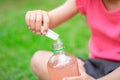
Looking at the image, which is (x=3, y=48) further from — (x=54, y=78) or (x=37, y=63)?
(x=54, y=78)

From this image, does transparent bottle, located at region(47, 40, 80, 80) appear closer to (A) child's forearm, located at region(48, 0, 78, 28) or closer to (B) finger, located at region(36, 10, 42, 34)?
(B) finger, located at region(36, 10, 42, 34)

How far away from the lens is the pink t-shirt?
7.54ft

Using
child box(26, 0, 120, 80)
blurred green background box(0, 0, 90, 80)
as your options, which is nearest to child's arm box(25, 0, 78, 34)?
child box(26, 0, 120, 80)

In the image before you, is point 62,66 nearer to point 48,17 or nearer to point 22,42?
point 48,17

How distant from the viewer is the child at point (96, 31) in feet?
7.40

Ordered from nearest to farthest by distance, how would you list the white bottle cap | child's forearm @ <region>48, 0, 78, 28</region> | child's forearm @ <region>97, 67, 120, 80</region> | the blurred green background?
1. the white bottle cap
2. child's forearm @ <region>97, 67, 120, 80</region>
3. child's forearm @ <region>48, 0, 78, 28</region>
4. the blurred green background

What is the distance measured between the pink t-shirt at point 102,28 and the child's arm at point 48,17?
6 centimetres

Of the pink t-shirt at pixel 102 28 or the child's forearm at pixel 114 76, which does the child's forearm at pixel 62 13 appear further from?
the child's forearm at pixel 114 76

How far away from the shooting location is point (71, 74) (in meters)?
2.14

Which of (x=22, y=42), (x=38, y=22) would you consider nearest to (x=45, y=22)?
(x=38, y=22)

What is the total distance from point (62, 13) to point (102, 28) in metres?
0.28

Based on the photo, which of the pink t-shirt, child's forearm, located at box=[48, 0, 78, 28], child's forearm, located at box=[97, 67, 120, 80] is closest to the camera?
child's forearm, located at box=[97, 67, 120, 80]

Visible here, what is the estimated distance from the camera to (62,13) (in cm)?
252

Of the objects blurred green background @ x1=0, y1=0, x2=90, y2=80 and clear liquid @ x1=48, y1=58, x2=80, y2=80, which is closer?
clear liquid @ x1=48, y1=58, x2=80, y2=80
